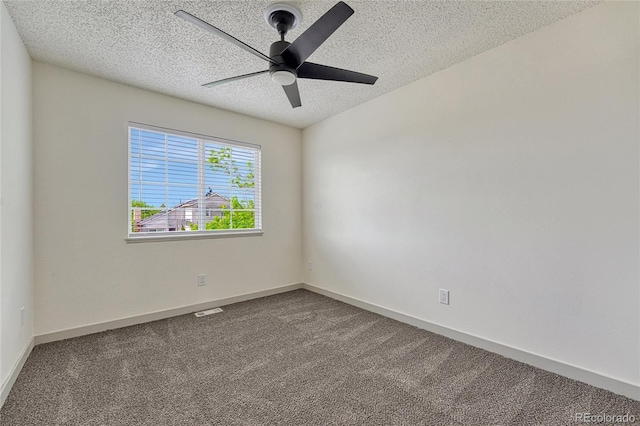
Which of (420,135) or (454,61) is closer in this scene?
(454,61)

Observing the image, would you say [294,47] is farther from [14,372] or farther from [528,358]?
[14,372]

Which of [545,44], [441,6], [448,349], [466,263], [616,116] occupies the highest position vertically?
[441,6]

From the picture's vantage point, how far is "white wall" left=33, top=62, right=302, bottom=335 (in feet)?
8.25

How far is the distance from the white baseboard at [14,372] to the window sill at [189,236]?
3.56 feet

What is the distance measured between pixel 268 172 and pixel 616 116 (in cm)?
345

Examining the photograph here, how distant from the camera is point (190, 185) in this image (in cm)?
339

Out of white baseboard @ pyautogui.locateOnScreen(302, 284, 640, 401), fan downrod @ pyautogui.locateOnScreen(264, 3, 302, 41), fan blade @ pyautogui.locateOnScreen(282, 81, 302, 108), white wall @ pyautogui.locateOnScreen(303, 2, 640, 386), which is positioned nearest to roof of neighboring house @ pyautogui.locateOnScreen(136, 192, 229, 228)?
fan blade @ pyautogui.locateOnScreen(282, 81, 302, 108)

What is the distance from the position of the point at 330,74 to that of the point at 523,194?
5.59ft

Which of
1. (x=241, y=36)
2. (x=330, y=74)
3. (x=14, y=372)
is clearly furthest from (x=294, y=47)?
(x=14, y=372)

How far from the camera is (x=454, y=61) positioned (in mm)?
2500

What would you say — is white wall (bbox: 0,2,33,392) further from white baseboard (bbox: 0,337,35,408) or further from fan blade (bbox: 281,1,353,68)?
fan blade (bbox: 281,1,353,68)

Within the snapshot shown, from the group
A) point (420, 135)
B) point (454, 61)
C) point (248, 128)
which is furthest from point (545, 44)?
point (248, 128)

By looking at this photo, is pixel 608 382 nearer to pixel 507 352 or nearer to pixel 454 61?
pixel 507 352

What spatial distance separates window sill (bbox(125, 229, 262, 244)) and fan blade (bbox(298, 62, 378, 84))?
7.52ft
